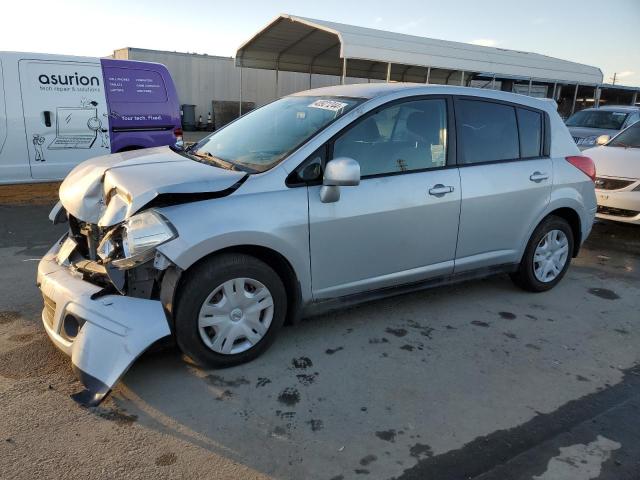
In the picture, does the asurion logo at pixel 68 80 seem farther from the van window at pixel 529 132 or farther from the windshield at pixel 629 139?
the windshield at pixel 629 139

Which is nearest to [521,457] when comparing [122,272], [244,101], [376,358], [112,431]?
[376,358]

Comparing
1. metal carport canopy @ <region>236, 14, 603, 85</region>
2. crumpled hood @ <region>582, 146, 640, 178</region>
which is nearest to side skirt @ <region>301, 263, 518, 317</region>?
crumpled hood @ <region>582, 146, 640, 178</region>

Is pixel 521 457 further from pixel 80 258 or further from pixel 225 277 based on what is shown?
pixel 80 258

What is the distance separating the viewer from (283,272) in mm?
3363

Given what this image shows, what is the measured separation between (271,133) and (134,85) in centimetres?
485

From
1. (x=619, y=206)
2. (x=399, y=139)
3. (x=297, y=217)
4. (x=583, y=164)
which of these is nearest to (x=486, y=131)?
(x=399, y=139)

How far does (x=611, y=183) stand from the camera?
6711 mm

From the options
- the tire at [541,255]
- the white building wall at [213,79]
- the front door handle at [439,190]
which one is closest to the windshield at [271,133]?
the front door handle at [439,190]

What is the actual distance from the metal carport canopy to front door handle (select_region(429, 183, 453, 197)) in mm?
12291

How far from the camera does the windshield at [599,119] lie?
11.8m

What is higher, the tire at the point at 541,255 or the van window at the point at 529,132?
the van window at the point at 529,132

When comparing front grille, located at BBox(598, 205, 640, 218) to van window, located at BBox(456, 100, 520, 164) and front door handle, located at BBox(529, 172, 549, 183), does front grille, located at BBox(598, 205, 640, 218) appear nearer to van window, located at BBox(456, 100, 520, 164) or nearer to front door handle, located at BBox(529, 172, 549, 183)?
front door handle, located at BBox(529, 172, 549, 183)

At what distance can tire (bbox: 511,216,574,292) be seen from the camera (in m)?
4.58

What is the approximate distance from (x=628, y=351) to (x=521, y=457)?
178 cm
